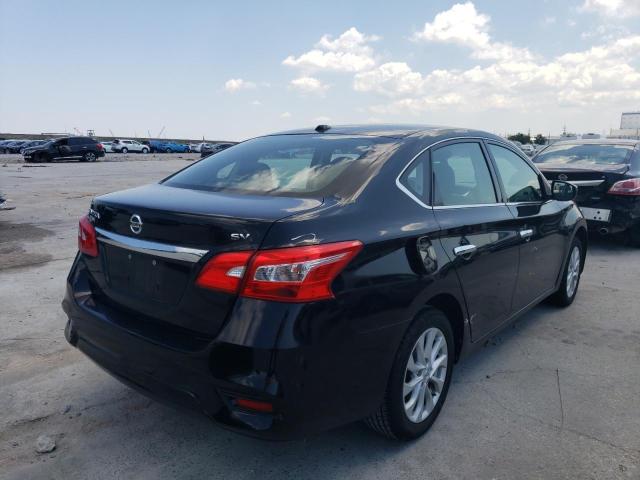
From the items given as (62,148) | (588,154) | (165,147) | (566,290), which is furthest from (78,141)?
(566,290)

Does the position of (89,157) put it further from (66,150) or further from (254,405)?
(254,405)

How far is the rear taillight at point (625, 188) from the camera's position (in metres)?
7.23

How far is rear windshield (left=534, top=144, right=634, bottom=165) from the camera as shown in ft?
25.9

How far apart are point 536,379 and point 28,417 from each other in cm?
320

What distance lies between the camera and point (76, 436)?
284cm

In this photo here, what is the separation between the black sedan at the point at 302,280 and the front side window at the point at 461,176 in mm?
17

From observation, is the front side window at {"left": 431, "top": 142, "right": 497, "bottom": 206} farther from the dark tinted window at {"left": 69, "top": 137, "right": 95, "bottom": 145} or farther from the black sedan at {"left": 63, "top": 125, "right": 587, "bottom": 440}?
the dark tinted window at {"left": 69, "top": 137, "right": 95, "bottom": 145}

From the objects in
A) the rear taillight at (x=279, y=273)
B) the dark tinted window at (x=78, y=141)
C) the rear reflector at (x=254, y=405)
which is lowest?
the rear reflector at (x=254, y=405)

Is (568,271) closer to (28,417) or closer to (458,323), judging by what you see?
(458,323)

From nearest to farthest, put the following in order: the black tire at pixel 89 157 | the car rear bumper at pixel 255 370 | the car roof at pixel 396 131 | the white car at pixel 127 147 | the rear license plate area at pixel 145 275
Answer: the car rear bumper at pixel 255 370
the rear license plate area at pixel 145 275
the car roof at pixel 396 131
the black tire at pixel 89 157
the white car at pixel 127 147

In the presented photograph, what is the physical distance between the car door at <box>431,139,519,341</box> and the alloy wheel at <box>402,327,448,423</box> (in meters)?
0.36

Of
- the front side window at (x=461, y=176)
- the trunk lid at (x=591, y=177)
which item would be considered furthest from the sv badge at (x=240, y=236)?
the trunk lid at (x=591, y=177)

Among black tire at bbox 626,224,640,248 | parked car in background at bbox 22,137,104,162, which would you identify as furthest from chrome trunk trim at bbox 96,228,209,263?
parked car in background at bbox 22,137,104,162

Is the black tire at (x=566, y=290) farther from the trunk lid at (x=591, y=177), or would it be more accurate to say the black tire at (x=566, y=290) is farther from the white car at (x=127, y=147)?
the white car at (x=127, y=147)
